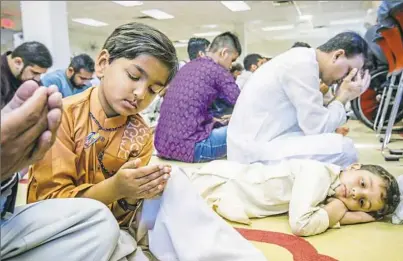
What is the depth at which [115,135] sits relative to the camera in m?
0.95

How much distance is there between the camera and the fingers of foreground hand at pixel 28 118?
43 cm

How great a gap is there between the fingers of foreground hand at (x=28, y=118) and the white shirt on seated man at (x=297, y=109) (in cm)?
131

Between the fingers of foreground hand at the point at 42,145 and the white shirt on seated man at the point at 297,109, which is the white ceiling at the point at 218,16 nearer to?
the white shirt on seated man at the point at 297,109

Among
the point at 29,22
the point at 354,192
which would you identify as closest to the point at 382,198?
the point at 354,192

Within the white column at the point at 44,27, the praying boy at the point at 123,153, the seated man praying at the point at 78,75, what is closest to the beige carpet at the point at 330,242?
the praying boy at the point at 123,153

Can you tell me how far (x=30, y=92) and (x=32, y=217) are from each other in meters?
0.29

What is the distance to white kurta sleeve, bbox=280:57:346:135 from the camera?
164 centimetres

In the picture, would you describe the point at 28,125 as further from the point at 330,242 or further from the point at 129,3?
the point at 129,3

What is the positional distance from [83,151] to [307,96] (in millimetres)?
1055

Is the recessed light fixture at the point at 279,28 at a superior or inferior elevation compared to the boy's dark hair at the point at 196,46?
inferior

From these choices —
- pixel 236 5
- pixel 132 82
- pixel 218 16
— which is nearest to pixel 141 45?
pixel 132 82

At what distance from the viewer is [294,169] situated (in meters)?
1.37

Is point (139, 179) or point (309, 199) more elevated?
Result: point (139, 179)

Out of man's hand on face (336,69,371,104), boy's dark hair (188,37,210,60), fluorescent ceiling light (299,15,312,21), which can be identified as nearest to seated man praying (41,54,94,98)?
boy's dark hair (188,37,210,60)
